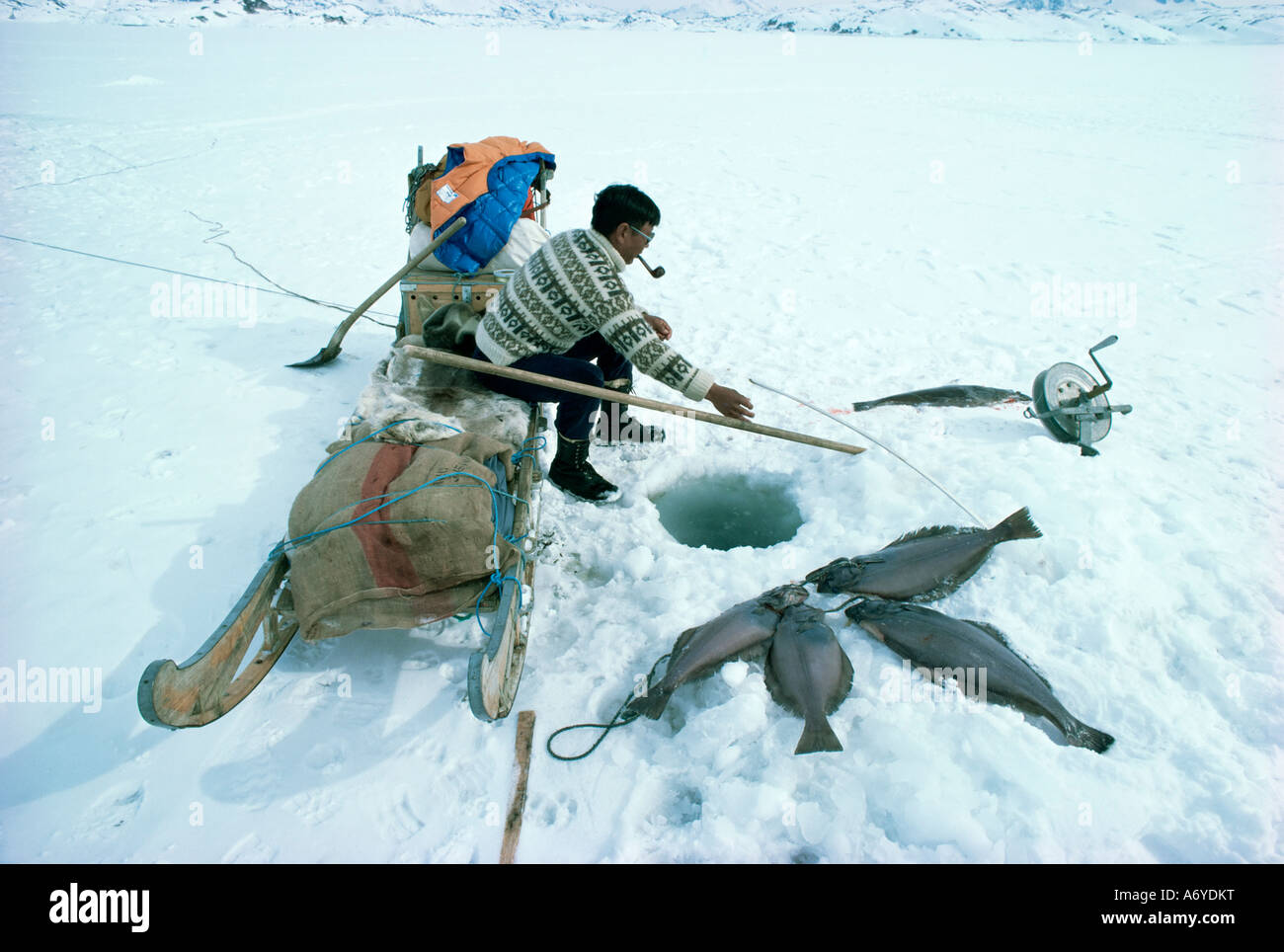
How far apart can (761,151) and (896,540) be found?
10669 mm

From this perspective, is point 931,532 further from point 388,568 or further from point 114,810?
point 114,810

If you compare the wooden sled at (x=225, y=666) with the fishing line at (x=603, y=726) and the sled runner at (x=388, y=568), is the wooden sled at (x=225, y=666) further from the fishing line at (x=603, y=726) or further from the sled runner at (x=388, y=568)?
the fishing line at (x=603, y=726)

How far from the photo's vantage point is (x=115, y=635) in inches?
103

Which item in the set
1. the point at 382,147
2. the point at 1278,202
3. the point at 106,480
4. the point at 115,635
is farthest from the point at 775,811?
the point at 382,147

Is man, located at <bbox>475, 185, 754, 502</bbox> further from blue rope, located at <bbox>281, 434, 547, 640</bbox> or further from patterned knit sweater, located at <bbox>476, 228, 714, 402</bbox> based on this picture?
blue rope, located at <bbox>281, 434, 547, 640</bbox>

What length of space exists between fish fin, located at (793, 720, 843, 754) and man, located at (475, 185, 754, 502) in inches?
55.4

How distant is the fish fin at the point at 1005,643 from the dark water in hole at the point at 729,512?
1075 mm

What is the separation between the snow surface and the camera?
2023mm

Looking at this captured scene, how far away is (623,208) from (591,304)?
0.42 metres
